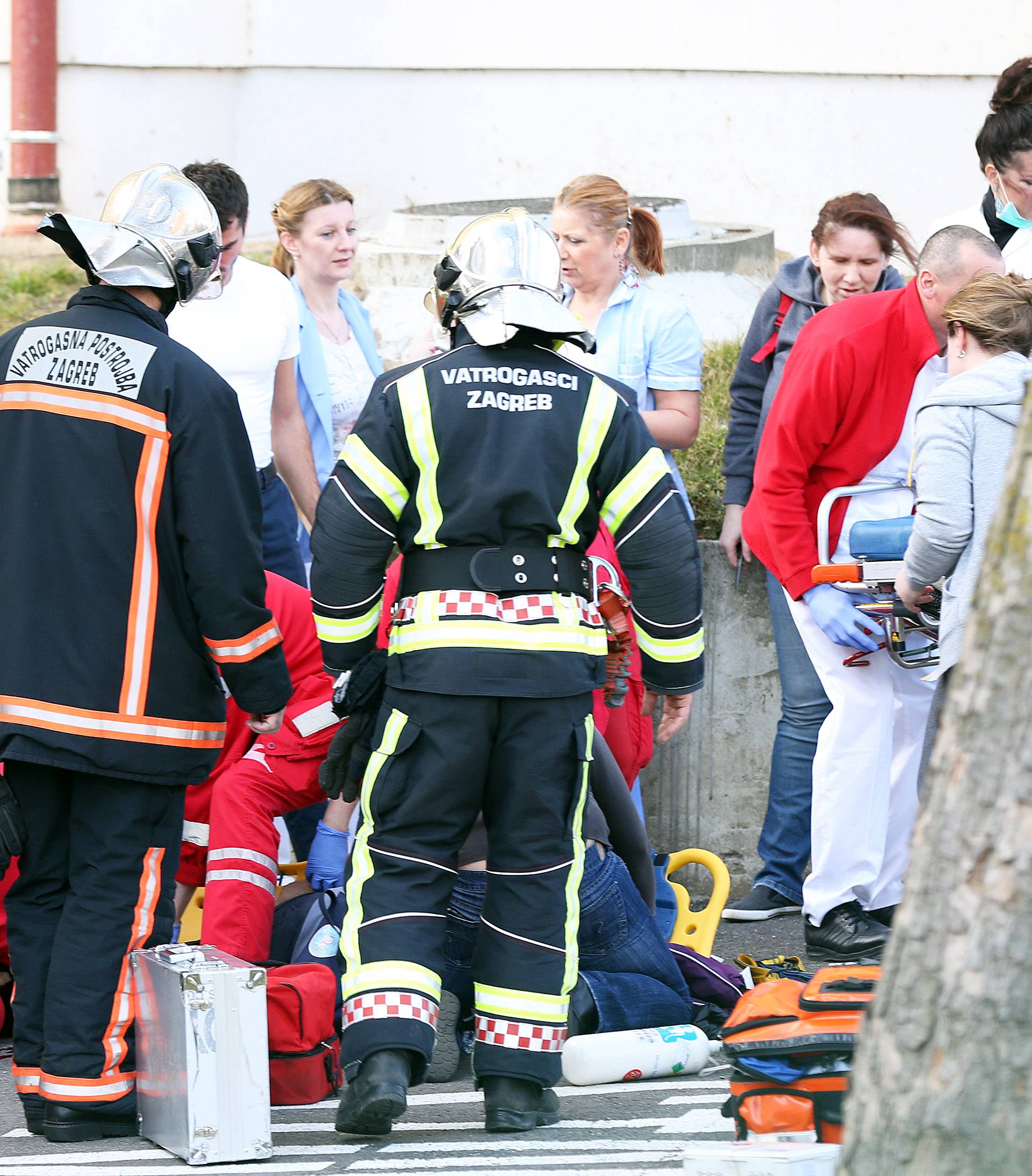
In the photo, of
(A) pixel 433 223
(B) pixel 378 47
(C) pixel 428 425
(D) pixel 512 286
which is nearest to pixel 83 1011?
(C) pixel 428 425

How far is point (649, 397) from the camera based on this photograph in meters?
5.75

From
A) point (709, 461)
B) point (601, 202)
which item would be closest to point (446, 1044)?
point (601, 202)

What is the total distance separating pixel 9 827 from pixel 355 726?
75 cm

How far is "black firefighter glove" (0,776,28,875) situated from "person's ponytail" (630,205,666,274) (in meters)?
2.83

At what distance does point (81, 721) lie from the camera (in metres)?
3.87

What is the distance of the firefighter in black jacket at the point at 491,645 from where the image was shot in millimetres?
3797

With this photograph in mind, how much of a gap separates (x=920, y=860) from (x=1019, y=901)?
128 mm

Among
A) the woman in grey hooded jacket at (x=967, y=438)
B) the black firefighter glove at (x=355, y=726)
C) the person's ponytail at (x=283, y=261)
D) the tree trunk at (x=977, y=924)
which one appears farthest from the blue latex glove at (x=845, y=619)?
the tree trunk at (x=977, y=924)

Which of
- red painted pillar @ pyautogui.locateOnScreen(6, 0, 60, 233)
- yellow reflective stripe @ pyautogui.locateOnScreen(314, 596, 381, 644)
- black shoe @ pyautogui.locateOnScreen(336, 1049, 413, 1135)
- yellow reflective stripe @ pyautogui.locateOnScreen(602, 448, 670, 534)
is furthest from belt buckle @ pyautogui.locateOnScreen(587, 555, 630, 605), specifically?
red painted pillar @ pyautogui.locateOnScreen(6, 0, 60, 233)

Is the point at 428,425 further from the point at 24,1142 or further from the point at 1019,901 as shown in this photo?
the point at 1019,901

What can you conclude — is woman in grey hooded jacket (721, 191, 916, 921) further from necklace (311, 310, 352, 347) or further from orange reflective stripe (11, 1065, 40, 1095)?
orange reflective stripe (11, 1065, 40, 1095)

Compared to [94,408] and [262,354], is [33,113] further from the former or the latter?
[94,408]

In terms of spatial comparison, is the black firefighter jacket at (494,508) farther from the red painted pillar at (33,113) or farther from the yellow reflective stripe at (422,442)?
the red painted pillar at (33,113)

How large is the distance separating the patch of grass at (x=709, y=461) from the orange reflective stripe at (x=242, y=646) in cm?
246
